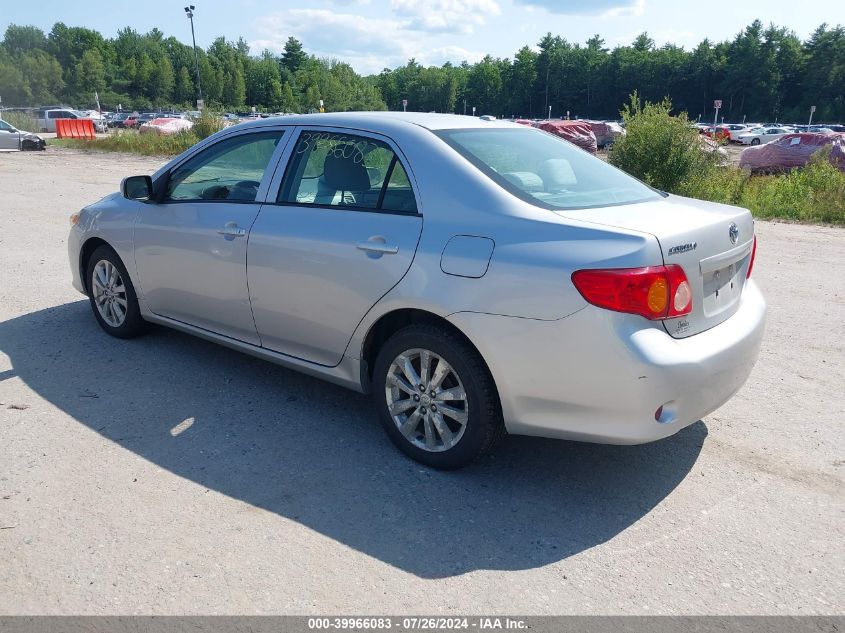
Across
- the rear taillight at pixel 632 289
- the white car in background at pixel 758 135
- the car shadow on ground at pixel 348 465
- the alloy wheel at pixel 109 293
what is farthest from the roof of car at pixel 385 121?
the white car in background at pixel 758 135

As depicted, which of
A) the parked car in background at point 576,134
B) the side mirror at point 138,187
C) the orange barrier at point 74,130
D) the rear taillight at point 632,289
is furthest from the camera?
the orange barrier at point 74,130

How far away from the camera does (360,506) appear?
333 cm

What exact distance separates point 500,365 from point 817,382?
2.83 m

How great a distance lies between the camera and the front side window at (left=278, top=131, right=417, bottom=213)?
3748mm

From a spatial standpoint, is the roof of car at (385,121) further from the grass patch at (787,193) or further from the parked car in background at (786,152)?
the parked car in background at (786,152)

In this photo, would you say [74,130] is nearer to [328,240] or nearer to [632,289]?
[328,240]

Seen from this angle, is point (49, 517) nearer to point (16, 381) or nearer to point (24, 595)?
point (24, 595)

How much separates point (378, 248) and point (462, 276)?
1.80 feet

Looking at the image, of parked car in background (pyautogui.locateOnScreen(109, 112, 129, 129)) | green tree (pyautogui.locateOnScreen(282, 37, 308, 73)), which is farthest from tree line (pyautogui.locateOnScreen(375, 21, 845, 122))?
parked car in background (pyautogui.locateOnScreen(109, 112, 129, 129))

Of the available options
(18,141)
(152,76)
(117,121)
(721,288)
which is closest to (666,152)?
(721,288)

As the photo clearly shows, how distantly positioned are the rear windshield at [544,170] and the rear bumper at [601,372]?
2.23 feet

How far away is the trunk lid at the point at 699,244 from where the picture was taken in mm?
3117

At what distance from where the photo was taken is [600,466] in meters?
3.75

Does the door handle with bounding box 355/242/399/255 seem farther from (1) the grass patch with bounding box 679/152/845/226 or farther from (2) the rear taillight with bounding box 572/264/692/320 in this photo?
(1) the grass patch with bounding box 679/152/845/226
